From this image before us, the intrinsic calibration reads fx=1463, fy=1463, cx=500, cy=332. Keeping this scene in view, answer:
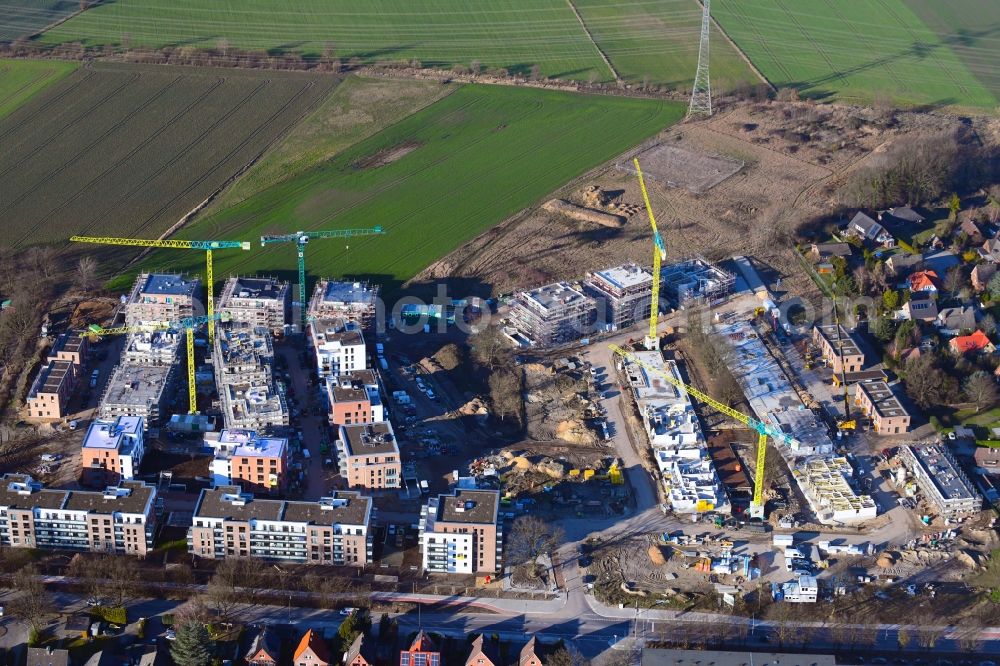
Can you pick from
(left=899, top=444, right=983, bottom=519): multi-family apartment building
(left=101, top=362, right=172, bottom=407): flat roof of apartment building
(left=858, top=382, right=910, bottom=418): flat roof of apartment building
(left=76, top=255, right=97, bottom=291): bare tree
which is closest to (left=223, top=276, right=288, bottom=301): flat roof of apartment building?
(left=101, top=362, right=172, bottom=407): flat roof of apartment building

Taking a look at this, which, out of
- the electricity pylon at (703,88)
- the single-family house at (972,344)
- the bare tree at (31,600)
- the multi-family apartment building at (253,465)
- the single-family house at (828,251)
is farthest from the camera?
the electricity pylon at (703,88)

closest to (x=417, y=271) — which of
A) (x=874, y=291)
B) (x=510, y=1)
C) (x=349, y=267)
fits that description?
(x=349, y=267)

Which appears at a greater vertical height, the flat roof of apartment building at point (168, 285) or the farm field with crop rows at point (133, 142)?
the farm field with crop rows at point (133, 142)

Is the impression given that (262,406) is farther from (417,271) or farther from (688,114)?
(688,114)

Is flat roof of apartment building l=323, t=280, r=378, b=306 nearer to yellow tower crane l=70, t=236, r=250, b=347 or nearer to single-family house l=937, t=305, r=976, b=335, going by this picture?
yellow tower crane l=70, t=236, r=250, b=347

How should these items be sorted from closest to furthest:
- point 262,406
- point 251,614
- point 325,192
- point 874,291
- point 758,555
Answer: point 251,614, point 758,555, point 262,406, point 874,291, point 325,192

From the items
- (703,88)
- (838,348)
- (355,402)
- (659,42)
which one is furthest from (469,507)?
(659,42)

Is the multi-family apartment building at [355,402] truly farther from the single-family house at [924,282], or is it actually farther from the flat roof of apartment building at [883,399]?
the single-family house at [924,282]

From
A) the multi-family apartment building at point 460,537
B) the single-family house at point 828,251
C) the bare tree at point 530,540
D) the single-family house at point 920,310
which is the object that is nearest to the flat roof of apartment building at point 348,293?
the multi-family apartment building at point 460,537
